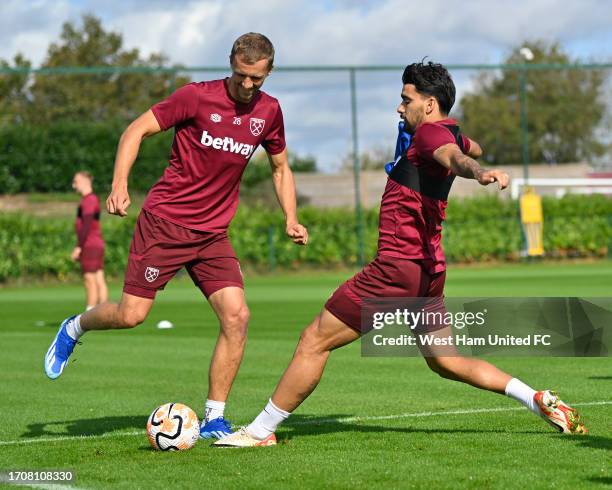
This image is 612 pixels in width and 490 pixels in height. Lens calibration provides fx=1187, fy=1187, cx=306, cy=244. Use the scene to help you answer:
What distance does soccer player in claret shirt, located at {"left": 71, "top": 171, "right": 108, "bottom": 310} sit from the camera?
695 inches

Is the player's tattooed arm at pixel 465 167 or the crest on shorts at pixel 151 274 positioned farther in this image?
the crest on shorts at pixel 151 274

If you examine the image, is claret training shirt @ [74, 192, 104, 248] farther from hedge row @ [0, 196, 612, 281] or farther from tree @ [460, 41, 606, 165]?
tree @ [460, 41, 606, 165]

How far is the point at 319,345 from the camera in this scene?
21.8ft

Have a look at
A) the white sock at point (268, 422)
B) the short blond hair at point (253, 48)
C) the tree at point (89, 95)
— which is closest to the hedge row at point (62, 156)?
the tree at point (89, 95)

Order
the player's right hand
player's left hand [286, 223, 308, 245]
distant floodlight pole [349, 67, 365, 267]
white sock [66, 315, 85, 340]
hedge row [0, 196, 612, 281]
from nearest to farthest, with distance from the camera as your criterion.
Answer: the player's right hand, player's left hand [286, 223, 308, 245], white sock [66, 315, 85, 340], hedge row [0, 196, 612, 281], distant floodlight pole [349, 67, 365, 267]

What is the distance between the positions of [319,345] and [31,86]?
2569cm

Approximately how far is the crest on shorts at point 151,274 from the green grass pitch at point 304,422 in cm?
99

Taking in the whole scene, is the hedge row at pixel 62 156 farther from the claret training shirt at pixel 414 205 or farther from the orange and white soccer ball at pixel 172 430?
the claret training shirt at pixel 414 205

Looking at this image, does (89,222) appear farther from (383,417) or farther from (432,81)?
(432,81)

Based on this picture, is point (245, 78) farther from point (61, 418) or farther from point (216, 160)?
point (61, 418)

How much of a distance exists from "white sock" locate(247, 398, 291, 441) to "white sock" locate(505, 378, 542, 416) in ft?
4.20

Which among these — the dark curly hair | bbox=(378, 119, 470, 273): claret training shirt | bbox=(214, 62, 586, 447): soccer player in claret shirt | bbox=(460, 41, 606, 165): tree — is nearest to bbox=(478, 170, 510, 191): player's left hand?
bbox=(214, 62, 586, 447): soccer player in claret shirt

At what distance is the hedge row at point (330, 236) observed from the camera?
29.2 m

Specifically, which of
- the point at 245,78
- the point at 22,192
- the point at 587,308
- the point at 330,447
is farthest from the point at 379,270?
the point at 22,192
